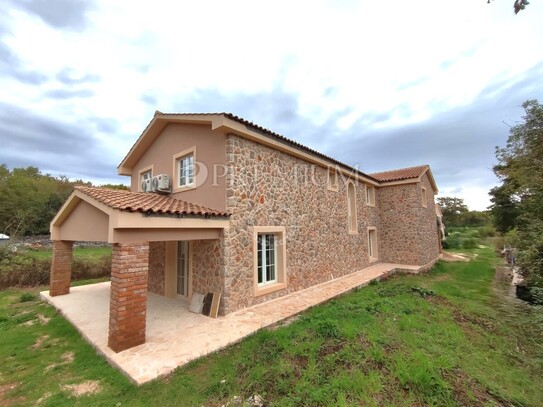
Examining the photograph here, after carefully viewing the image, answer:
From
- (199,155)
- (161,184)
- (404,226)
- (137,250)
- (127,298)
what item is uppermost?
(199,155)

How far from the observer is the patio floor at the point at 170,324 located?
5.09m

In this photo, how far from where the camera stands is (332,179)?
13.1m

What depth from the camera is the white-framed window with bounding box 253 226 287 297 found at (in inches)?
345

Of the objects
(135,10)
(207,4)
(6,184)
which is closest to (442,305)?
(207,4)

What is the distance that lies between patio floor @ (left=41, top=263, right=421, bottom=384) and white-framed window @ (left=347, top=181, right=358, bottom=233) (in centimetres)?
459

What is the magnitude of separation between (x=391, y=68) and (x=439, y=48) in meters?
3.58

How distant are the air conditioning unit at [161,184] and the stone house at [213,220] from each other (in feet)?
0.13

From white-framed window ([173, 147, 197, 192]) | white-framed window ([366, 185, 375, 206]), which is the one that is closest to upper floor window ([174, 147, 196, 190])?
white-framed window ([173, 147, 197, 192])

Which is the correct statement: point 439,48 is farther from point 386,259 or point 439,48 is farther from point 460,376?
point 386,259

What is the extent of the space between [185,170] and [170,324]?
5.66 meters

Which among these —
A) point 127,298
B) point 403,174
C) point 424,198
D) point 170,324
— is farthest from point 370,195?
point 127,298

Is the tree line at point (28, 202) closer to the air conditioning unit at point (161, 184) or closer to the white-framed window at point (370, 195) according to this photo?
the air conditioning unit at point (161, 184)

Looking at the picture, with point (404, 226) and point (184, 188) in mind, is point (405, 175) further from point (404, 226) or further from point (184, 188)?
point (184, 188)

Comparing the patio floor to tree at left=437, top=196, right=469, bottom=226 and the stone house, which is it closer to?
the stone house
